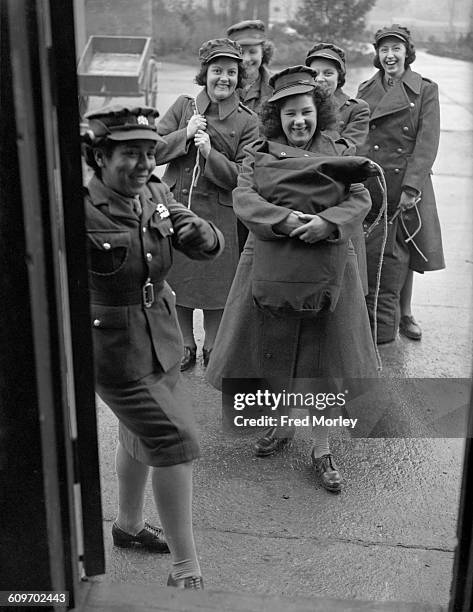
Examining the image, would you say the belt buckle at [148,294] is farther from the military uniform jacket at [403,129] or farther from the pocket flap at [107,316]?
the military uniform jacket at [403,129]

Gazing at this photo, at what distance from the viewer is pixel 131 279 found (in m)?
2.30

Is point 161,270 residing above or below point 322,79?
below

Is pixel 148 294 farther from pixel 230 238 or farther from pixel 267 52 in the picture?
pixel 267 52

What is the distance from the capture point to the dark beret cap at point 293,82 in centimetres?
301

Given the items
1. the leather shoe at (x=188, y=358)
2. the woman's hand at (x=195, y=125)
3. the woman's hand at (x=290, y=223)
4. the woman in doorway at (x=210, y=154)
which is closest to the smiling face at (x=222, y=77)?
the woman in doorway at (x=210, y=154)

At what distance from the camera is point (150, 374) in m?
2.39

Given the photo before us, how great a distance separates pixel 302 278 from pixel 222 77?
985mm

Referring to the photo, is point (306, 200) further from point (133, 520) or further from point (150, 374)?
point (133, 520)

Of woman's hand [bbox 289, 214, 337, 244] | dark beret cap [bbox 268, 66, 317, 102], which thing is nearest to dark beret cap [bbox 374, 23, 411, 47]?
dark beret cap [bbox 268, 66, 317, 102]

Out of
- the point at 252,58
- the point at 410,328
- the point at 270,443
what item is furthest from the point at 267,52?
the point at 270,443

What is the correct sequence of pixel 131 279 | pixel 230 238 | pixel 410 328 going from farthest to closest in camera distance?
pixel 410 328
pixel 230 238
pixel 131 279

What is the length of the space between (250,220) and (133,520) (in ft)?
3.40

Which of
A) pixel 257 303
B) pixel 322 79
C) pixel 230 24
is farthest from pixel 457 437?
pixel 230 24

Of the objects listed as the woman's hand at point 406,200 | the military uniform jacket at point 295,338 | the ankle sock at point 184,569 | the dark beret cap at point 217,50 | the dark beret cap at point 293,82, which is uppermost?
the dark beret cap at point 217,50
